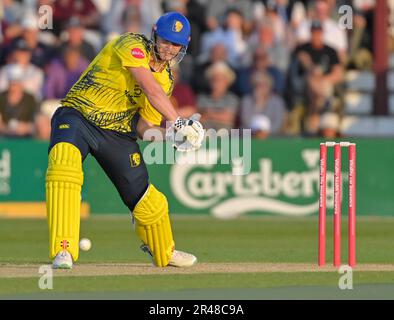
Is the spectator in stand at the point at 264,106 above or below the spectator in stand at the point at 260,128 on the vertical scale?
above

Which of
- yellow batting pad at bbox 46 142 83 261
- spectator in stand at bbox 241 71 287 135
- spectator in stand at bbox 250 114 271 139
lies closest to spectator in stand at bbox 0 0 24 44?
spectator in stand at bbox 241 71 287 135

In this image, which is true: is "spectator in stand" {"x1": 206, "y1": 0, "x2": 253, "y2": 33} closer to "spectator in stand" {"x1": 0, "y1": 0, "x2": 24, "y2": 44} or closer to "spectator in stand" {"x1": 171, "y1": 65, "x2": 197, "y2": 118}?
"spectator in stand" {"x1": 171, "y1": 65, "x2": 197, "y2": 118}

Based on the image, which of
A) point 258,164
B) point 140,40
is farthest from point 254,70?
point 140,40

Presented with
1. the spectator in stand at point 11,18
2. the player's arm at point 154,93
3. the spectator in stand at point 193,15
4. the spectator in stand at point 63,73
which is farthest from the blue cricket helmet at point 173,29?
the spectator in stand at point 11,18

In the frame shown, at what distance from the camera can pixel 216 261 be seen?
11797 mm

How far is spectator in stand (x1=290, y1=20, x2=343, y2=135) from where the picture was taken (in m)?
20.3

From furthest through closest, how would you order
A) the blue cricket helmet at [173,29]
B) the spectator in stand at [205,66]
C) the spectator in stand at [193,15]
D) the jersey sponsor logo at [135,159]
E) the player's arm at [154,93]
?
the spectator in stand at [193,15]
the spectator in stand at [205,66]
the jersey sponsor logo at [135,159]
the blue cricket helmet at [173,29]
the player's arm at [154,93]

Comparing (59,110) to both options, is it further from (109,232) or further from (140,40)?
(109,232)

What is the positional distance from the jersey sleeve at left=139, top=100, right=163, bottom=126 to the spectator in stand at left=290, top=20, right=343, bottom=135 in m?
9.43

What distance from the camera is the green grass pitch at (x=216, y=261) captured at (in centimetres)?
914

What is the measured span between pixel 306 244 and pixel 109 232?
9.81 feet

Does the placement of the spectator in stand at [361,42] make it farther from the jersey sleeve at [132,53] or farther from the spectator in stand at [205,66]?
the jersey sleeve at [132,53]

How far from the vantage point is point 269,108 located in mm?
20156

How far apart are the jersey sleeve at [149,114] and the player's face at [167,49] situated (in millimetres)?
475
